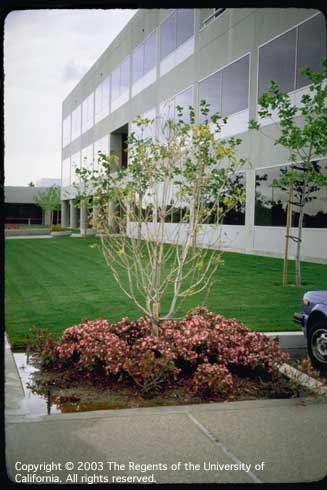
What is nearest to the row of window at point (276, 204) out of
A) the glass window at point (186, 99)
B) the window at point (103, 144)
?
the glass window at point (186, 99)

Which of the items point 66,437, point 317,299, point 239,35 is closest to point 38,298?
point 317,299

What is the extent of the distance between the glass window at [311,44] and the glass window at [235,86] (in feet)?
10.4

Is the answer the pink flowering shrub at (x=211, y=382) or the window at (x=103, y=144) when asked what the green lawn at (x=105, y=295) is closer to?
the pink flowering shrub at (x=211, y=382)

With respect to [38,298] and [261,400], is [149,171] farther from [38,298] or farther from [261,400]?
[38,298]

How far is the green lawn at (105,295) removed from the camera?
339 inches

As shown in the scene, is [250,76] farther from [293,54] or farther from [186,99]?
[186,99]

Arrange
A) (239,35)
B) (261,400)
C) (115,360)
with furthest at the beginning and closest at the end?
(239,35)
(115,360)
(261,400)

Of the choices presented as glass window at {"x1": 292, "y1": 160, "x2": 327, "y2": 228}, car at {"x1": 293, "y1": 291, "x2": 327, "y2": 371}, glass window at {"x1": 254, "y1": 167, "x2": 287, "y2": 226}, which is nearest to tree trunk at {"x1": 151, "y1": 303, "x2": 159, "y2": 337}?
car at {"x1": 293, "y1": 291, "x2": 327, "y2": 371}

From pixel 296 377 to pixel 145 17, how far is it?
28.0m

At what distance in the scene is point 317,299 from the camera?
6469 mm

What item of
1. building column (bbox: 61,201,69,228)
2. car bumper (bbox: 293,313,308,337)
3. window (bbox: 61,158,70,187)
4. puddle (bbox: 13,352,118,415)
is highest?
window (bbox: 61,158,70,187)

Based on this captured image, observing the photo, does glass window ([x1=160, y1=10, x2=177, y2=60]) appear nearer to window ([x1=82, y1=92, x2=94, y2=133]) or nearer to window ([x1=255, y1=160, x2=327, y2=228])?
window ([x1=255, y1=160, x2=327, y2=228])

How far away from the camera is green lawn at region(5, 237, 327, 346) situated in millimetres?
8605

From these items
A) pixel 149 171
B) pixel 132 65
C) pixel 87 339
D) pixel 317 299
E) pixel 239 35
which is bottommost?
pixel 87 339
